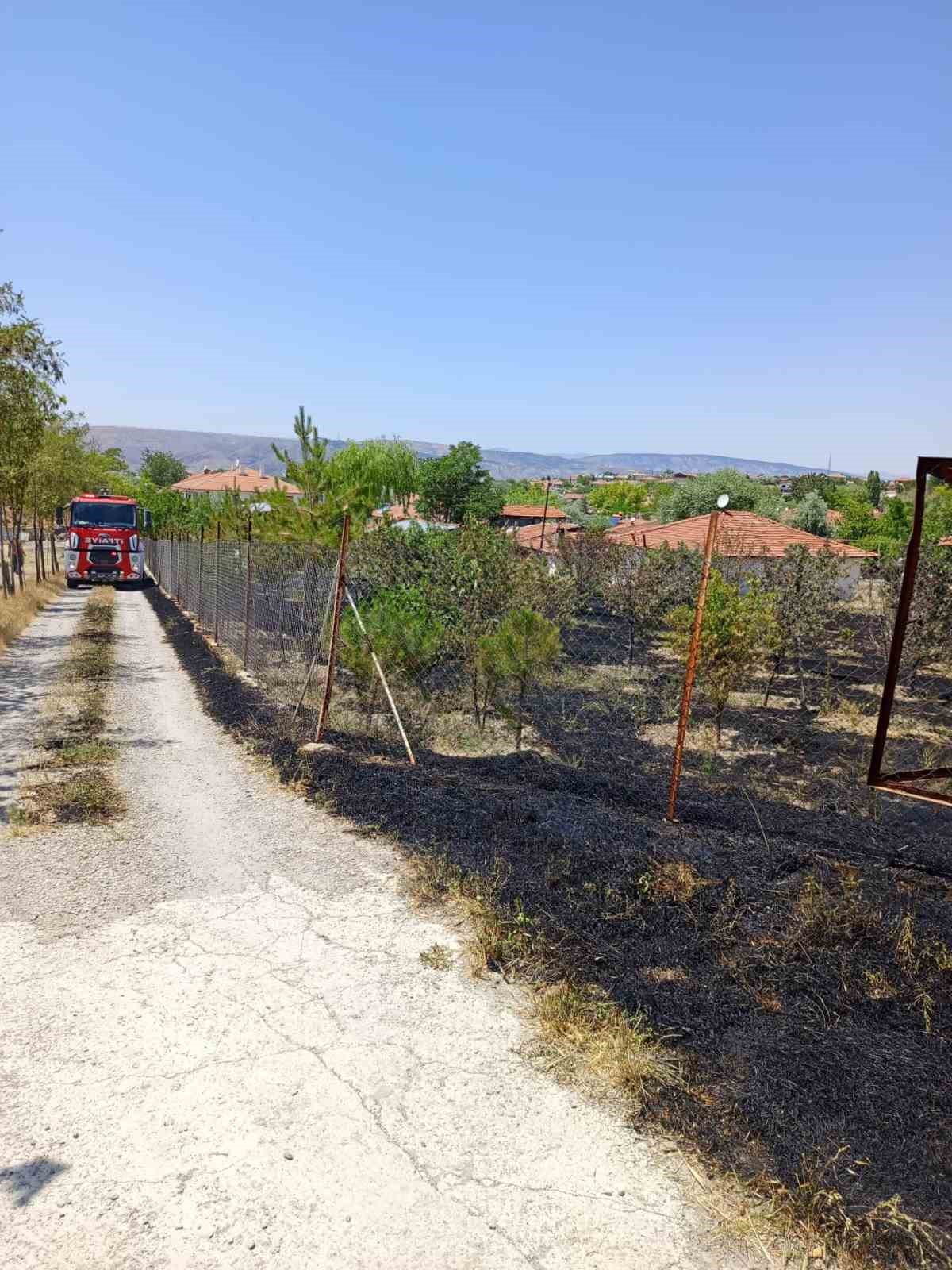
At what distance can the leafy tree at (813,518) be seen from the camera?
2186 inches

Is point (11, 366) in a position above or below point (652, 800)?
above

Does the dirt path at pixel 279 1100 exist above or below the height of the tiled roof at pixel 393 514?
→ below

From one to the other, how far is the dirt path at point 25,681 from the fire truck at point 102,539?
7.80 meters

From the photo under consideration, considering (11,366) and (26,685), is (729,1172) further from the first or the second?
(11,366)

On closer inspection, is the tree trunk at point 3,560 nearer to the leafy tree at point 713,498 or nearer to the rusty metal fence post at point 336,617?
the rusty metal fence post at point 336,617

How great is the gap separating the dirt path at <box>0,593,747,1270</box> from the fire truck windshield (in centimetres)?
2506

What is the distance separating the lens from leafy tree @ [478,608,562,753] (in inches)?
369

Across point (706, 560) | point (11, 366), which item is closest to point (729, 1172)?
point (706, 560)

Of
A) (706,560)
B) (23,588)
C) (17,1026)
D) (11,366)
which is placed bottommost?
(23,588)

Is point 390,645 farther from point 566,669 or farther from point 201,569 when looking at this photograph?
point 201,569

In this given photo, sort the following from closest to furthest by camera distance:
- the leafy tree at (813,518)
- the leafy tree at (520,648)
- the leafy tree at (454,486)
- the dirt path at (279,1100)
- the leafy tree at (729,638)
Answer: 1. the dirt path at (279,1100)
2. the leafy tree at (520,648)
3. the leafy tree at (729,638)
4. the leafy tree at (813,518)
5. the leafy tree at (454,486)

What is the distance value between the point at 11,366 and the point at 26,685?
18.7 ft

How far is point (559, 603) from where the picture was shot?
38.4 feet

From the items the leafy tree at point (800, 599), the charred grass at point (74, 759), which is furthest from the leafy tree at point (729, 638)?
the charred grass at point (74, 759)
